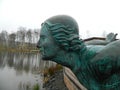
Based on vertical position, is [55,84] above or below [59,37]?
below

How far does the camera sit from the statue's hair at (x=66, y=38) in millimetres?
774

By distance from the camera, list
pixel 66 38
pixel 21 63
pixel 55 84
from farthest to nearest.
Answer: pixel 21 63, pixel 55 84, pixel 66 38

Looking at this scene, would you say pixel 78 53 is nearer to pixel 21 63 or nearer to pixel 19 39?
pixel 21 63

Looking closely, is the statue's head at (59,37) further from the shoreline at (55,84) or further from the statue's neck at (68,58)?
the shoreline at (55,84)

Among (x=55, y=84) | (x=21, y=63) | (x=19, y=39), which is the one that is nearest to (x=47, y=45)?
(x=55, y=84)

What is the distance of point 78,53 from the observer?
2.61 ft

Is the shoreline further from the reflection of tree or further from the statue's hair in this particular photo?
the statue's hair

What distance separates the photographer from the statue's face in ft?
2.57

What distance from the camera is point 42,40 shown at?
80cm

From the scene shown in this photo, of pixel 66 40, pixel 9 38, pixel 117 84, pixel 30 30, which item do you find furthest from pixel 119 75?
pixel 9 38

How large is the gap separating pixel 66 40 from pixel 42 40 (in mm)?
83

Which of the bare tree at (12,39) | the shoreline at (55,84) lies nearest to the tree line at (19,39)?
the bare tree at (12,39)

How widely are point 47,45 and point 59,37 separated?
0.05 m

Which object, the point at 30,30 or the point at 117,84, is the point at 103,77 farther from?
the point at 30,30
